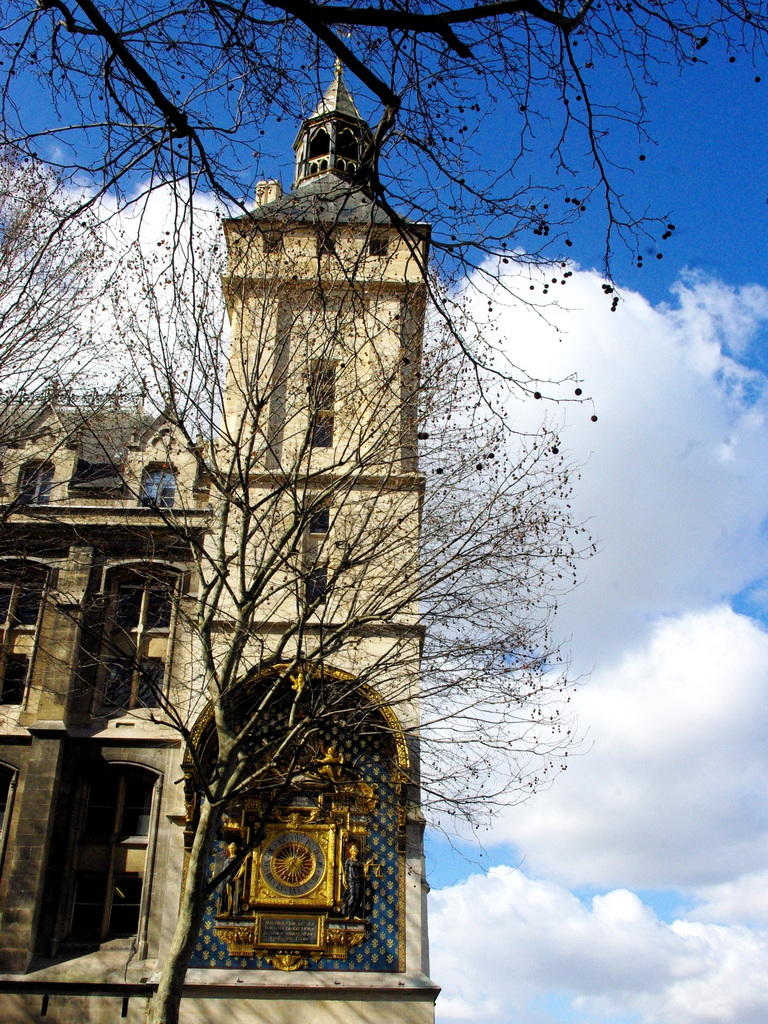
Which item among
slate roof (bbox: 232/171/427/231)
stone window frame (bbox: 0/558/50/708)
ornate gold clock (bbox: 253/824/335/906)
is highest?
stone window frame (bbox: 0/558/50/708)

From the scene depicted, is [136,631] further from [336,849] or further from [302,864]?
[336,849]

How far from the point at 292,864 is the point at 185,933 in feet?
21.5

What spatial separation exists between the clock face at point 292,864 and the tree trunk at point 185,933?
6.19 metres

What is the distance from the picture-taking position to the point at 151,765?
18.9m

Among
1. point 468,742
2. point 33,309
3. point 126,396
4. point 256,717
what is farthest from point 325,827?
point 33,309

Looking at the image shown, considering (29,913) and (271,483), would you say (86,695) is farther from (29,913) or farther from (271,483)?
(271,483)

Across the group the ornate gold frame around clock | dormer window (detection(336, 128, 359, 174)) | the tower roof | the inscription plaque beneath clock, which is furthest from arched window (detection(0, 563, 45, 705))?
dormer window (detection(336, 128, 359, 174))

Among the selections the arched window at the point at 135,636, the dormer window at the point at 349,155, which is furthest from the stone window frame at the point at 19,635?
the dormer window at the point at 349,155

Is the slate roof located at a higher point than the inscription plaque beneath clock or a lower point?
higher

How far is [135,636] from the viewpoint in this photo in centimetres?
2033

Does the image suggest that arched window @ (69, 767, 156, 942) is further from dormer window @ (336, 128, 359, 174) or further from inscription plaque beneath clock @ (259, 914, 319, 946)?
dormer window @ (336, 128, 359, 174)

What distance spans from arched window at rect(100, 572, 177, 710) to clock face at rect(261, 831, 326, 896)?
4.00m

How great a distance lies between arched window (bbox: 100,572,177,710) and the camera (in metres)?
19.8

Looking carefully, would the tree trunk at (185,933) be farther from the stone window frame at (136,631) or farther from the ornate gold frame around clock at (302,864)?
the stone window frame at (136,631)
